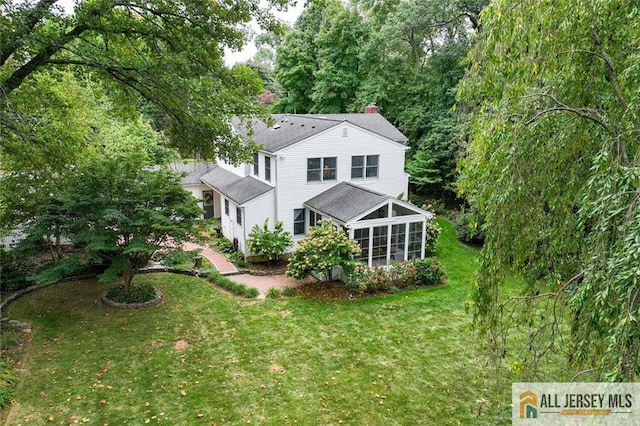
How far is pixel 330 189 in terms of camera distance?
17281mm

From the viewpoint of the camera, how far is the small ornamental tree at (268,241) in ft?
51.1

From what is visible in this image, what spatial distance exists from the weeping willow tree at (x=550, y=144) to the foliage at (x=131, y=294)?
398 inches

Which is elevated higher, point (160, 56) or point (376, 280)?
point (160, 56)

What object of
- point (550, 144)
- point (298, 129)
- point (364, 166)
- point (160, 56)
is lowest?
Answer: point (364, 166)

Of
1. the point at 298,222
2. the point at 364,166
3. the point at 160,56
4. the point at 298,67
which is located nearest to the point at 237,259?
the point at 298,222

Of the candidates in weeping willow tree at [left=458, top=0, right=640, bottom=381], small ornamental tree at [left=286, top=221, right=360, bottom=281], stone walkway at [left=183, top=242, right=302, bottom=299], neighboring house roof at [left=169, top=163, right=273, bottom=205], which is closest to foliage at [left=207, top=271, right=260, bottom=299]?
stone walkway at [left=183, top=242, right=302, bottom=299]

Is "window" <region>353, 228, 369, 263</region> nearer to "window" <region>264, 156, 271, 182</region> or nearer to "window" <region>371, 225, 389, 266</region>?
"window" <region>371, 225, 389, 266</region>

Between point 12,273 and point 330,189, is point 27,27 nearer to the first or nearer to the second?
point 12,273

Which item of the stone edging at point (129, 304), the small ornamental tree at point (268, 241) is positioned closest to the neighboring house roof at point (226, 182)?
the small ornamental tree at point (268, 241)

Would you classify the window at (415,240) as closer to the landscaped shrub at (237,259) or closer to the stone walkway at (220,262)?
the landscaped shrub at (237,259)

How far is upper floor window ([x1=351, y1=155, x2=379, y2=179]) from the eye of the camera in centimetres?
1777

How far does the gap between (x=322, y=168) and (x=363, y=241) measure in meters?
3.94

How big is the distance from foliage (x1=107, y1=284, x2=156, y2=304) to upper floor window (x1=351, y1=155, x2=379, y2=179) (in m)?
9.28

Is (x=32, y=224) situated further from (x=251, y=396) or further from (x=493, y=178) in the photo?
(x=493, y=178)
